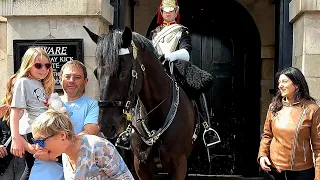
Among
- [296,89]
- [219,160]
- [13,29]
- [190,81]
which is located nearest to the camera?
[296,89]

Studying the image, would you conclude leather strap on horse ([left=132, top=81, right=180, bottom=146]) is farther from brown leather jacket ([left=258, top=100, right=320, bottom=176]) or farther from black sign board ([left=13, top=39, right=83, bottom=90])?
black sign board ([left=13, top=39, right=83, bottom=90])

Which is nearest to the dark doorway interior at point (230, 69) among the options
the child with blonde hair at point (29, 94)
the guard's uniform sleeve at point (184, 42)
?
the guard's uniform sleeve at point (184, 42)

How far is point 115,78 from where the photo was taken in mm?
3752

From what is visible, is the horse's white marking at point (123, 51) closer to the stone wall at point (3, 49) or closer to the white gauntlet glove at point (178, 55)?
the white gauntlet glove at point (178, 55)

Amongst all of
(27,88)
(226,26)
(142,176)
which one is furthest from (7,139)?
(226,26)

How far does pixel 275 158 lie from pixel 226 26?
189 inches

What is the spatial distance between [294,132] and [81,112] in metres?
1.82

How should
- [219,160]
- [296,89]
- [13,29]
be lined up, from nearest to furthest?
[296,89], [13,29], [219,160]

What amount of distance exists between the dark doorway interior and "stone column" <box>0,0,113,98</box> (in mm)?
2947

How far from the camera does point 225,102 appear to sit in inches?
334

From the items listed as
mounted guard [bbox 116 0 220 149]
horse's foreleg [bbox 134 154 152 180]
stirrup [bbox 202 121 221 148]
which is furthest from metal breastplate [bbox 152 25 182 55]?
horse's foreleg [bbox 134 154 152 180]

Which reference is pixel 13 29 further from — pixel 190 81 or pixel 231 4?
pixel 231 4

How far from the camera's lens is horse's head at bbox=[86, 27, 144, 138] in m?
3.68

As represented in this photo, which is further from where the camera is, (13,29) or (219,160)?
(219,160)
